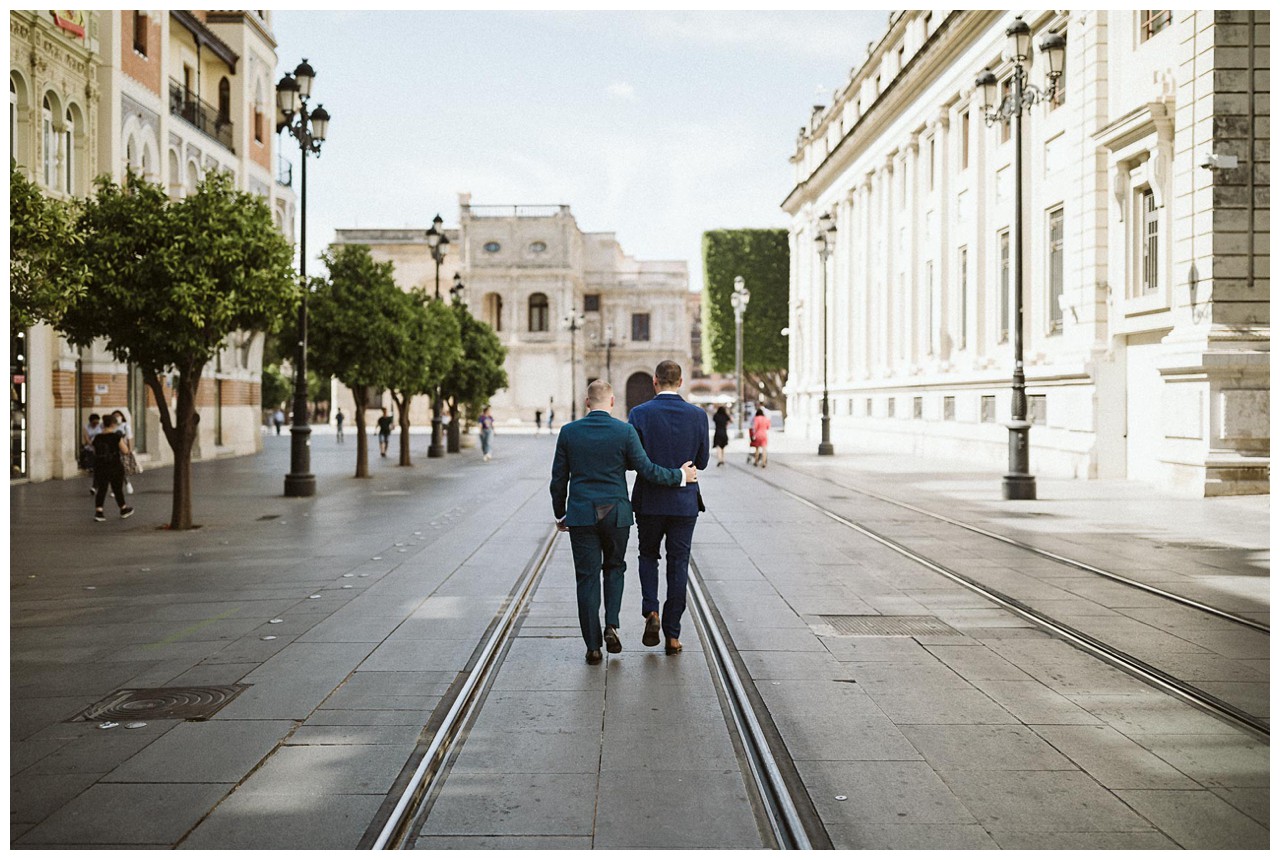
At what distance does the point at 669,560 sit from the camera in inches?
302

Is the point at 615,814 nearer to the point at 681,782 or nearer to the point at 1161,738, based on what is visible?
the point at 681,782

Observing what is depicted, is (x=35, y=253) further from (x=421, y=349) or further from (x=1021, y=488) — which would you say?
(x=421, y=349)

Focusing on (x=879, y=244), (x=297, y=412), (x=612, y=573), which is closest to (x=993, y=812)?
(x=612, y=573)

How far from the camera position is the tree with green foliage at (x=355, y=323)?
25031 mm

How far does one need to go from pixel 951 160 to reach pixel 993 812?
3350 cm

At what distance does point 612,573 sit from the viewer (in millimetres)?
7492

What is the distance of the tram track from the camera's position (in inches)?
178

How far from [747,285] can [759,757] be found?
69.0 m

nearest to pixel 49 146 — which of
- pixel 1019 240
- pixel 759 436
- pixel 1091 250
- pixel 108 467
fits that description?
pixel 108 467

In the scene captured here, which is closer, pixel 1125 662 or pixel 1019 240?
pixel 1125 662

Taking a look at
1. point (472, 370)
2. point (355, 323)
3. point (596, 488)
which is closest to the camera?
point (596, 488)

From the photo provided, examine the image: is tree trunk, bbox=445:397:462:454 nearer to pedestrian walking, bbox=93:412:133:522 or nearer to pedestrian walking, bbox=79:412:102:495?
pedestrian walking, bbox=79:412:102:495

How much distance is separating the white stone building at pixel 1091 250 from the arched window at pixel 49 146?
21.4 m

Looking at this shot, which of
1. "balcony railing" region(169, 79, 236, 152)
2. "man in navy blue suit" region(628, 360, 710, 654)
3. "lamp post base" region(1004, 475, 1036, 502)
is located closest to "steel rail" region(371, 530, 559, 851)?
"man in navy blue suit" region(628, 360, 710, 654)
